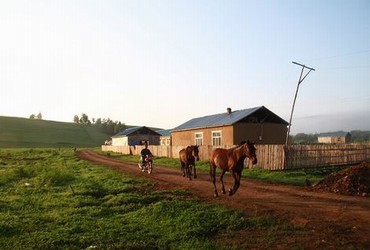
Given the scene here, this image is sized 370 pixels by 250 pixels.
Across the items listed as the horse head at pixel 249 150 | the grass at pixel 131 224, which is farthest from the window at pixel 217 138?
the horse head at pixel 249 150

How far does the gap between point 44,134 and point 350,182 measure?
454 feet

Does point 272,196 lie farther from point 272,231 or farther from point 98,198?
point 98,198

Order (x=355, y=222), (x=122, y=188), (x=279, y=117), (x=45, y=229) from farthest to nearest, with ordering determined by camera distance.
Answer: (x=279, y=117) < (x=122, y=188) < (x=45, y=229) < (x=355, y=222)

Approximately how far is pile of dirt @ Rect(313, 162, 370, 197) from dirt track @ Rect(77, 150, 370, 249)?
883mm

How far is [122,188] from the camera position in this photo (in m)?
17.2

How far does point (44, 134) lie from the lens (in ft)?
455

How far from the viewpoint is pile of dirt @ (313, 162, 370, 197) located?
1522 cm

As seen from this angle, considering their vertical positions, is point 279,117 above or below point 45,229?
above

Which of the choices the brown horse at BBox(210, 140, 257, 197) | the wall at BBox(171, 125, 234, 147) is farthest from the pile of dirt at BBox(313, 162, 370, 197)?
the wall at BBox(171, 125, 234, 147)

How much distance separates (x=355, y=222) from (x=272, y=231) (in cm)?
251

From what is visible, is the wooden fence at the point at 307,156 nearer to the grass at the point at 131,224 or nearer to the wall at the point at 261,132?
the wall at the point at 261,132

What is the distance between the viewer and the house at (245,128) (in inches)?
1474

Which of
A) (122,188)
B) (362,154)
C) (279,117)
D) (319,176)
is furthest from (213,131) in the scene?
(122,188)

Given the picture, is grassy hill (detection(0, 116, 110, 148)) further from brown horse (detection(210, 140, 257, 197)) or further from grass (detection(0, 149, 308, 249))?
brown horse (detection(210, 140, 257, 197))
